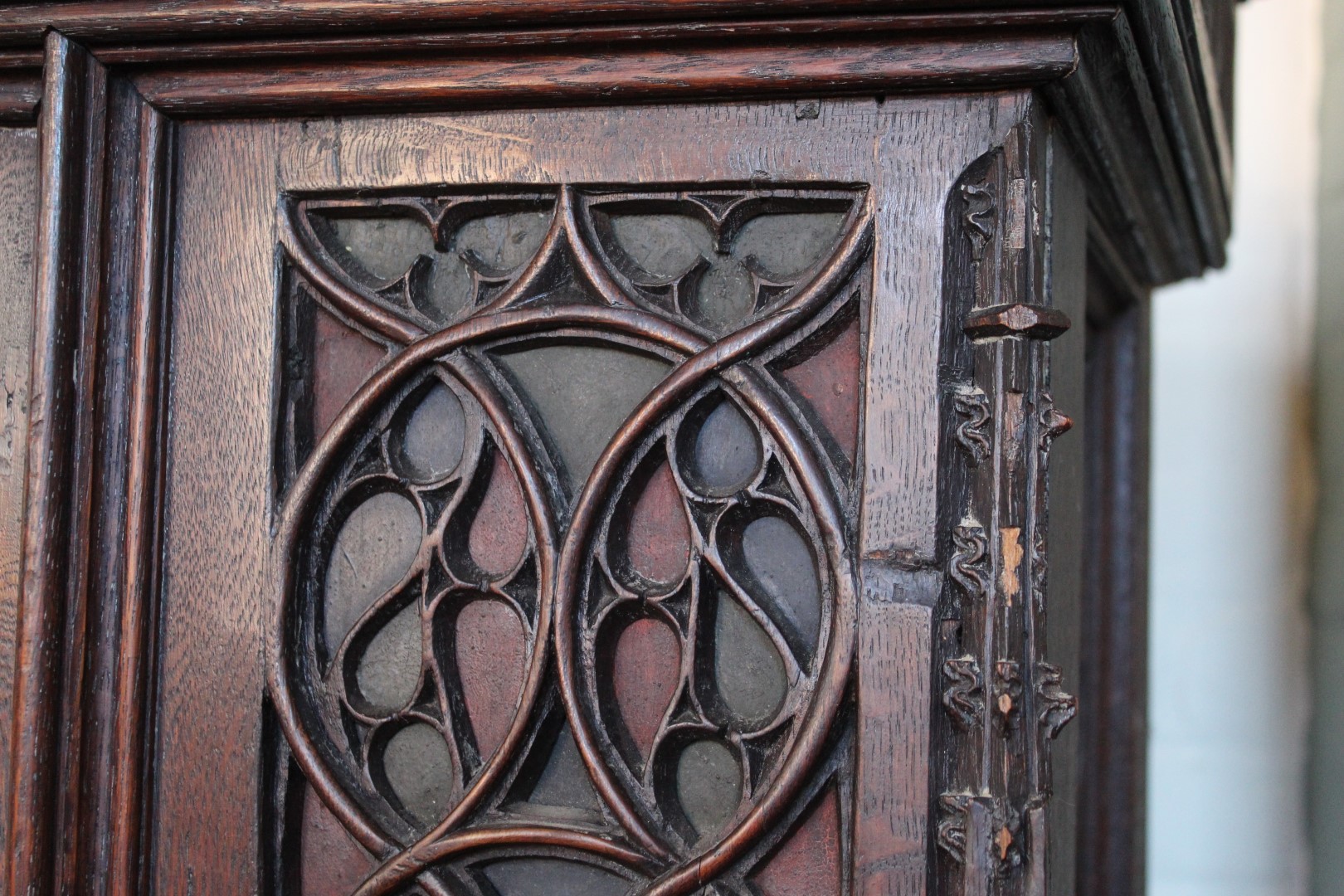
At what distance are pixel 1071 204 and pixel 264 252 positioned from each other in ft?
1.70

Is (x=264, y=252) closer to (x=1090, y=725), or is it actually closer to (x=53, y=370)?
(x=53, y=370)

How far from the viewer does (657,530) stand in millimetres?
682

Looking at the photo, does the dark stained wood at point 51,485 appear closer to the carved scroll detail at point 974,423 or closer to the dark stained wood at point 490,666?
the dark stained wood at point 490,666

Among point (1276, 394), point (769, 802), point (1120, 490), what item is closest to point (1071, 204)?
point (769, 802)

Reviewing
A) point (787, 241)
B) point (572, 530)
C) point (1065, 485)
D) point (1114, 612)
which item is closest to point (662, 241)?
point (787, 241)

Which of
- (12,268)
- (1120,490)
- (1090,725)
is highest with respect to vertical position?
(12,268)

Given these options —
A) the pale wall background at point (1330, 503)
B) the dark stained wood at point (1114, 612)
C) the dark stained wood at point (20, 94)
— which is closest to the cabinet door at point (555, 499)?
the dark stained wood at point (20, 94)

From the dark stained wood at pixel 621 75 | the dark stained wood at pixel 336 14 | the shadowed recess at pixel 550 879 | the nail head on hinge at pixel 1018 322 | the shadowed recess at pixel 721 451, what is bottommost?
the shadowed recess at pixel 550 879

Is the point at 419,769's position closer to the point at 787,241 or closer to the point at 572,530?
the point at 572,530

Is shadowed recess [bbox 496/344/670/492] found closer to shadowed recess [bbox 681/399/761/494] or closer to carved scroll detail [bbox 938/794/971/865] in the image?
shadowed recess [bbox 681/399/761/494]

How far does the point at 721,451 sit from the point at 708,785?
0.65 feet

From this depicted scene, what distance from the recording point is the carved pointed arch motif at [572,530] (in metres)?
0.65

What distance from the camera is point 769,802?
64cm

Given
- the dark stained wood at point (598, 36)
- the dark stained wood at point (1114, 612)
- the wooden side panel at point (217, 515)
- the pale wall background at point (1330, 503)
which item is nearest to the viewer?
the dark stained wood at point (598, 36)
